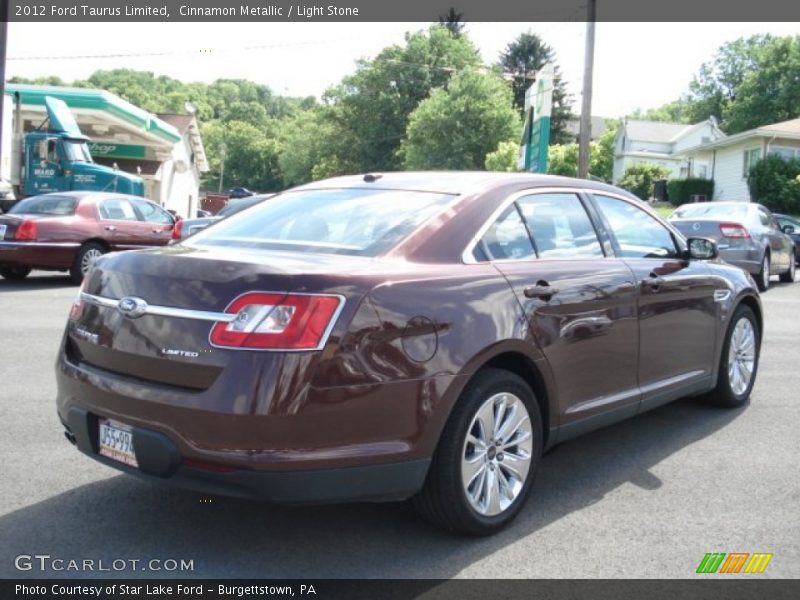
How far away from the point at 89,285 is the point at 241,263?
2.92ft

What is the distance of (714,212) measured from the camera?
593 inches

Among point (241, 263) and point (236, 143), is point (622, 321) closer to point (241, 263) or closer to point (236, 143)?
point (241, 263)

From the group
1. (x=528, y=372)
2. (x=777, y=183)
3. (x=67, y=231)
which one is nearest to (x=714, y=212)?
(x=67, y=231)

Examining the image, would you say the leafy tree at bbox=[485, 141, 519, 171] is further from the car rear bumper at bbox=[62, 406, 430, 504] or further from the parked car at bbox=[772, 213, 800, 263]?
the car rear bumper at bbox=[62, 406, 430, 504]

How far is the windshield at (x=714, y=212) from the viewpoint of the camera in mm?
14633

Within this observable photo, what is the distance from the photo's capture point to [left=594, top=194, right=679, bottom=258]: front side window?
196 inches

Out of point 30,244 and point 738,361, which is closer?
point 738,361

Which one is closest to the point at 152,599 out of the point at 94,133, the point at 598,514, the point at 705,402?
the point at 598,514

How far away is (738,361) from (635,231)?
1628mm

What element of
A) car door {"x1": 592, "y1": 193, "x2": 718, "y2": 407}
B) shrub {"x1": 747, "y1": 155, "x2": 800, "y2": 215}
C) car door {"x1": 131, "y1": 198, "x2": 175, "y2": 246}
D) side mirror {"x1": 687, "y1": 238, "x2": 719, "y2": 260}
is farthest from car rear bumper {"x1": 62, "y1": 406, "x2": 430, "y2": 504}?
shrub {"x1": 747, "y1": 155, "x2": 800, "y2": 215}

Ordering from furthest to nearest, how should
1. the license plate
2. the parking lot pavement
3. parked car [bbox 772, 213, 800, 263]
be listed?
parked car [bbox 772, 213, 800, 263] → the parking lot pavement → the license plate

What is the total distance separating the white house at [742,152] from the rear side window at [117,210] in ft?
97.8
